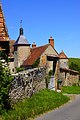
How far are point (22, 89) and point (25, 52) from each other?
34207 millimetres

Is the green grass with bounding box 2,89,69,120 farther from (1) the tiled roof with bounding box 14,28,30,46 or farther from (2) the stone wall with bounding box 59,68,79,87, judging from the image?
(1) the tiled roof with bounding box 14,28,30,46

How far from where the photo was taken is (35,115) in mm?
18219

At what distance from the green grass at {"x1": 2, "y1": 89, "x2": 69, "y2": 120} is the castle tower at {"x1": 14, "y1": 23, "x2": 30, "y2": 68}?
29.3 metres

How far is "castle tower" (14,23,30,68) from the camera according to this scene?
180ft

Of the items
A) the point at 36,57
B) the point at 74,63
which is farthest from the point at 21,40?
the point at 74,63

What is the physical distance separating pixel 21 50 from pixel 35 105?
35795mm

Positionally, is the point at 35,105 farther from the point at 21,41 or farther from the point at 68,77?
the point at 21,41

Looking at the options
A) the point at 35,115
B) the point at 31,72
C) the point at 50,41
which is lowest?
the point at 35,115

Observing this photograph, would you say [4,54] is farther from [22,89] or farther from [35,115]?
[22,89]

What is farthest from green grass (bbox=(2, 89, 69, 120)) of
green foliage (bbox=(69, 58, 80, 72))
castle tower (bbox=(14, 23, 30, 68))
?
green foliage (bbox=(69, 58, 80, 72))

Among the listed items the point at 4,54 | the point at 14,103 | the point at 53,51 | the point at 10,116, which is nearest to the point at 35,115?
the point at 14,103

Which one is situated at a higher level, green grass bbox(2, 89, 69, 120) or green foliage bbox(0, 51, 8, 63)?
green foliage bbox(0, 51, 8, 63)

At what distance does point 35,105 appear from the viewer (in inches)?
786

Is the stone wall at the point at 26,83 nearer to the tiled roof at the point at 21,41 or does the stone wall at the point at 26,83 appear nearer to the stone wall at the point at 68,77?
the stone wall at the point at 68,77
